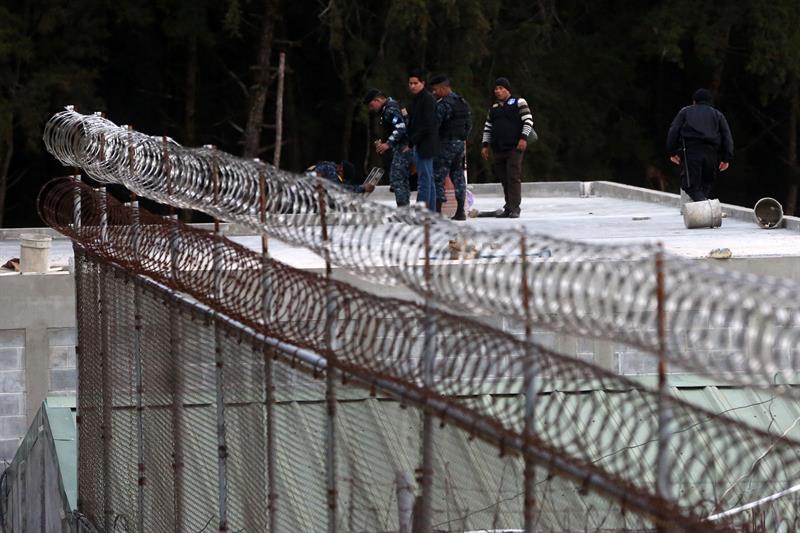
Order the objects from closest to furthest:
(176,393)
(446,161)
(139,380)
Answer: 1. (176,393)
2. (139,380)
3. (446,161)

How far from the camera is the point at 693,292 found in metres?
3.55

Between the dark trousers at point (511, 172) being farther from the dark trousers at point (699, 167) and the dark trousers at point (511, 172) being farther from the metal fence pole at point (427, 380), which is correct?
the metal fence pole at point (427, 380)

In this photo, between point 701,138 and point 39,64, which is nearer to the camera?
point 701,138

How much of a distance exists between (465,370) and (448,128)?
1259 centimetres

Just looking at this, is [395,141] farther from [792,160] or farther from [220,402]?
[792,160]

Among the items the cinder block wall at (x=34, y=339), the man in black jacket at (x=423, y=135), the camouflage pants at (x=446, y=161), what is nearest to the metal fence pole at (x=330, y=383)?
the cinder block wall at (x=34, y=339)

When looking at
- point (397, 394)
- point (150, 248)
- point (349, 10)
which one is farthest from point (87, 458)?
point (349, 10)

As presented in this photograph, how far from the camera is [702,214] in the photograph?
2127cm

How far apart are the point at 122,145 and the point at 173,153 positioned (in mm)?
1441

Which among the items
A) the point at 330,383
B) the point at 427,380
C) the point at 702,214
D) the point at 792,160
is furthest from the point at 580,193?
the point at 427,380

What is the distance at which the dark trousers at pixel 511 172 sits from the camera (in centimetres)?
1997

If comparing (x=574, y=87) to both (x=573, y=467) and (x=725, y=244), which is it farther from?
(x=573, y=467)

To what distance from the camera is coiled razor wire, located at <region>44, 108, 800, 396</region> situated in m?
3.34

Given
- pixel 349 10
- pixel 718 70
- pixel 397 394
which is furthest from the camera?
pixel 718 70
